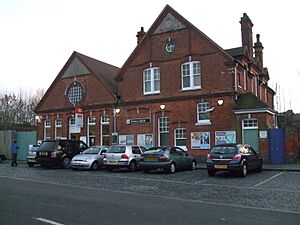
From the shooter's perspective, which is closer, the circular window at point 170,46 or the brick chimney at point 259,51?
the circular window at point 170,46

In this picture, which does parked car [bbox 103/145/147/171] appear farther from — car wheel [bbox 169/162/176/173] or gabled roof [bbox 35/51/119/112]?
gabled roof [bbox 35/51/119/112]

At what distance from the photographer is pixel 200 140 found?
27.0 metres

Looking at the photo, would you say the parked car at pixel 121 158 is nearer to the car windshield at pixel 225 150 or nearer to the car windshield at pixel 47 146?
the car windshield at pixel 47 146

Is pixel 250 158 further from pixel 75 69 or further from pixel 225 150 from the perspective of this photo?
pixel 75 69

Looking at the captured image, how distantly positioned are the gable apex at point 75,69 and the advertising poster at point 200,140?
12.7 meters

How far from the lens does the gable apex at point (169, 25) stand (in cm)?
2927

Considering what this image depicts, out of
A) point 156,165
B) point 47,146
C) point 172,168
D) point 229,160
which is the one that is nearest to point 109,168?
point 156,165

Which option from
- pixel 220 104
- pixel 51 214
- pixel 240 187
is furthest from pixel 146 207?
pixel 220 104

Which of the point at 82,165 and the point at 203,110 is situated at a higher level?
the point at 203,110

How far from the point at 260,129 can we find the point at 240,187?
1197 centimetres

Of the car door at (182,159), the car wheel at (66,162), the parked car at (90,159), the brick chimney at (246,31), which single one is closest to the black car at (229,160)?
the car door at (182,159)

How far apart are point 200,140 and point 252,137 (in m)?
3.79

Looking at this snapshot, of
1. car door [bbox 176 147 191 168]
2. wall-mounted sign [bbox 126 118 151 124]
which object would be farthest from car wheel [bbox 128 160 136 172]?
wall-mounted sign [bbox 126 118 151 124]

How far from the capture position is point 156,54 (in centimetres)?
3022
